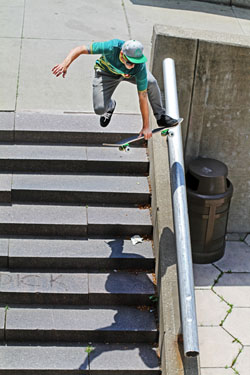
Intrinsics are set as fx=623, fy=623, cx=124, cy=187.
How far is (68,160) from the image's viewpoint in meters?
7.43

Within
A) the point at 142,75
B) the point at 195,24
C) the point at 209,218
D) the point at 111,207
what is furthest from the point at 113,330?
the point at 195,24

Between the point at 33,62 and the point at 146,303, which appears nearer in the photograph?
the point at 146,303

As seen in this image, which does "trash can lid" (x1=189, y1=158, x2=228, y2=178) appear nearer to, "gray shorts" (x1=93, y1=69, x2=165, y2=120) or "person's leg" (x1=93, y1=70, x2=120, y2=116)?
"gray shorts" (x1=93, y1=69, x2=165, y2=120)

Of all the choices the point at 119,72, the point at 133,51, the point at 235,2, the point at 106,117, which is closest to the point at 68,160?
the point at 106,117

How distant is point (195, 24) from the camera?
37.4 ft

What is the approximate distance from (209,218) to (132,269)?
53.7 inches

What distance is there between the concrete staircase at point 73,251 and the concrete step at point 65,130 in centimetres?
1

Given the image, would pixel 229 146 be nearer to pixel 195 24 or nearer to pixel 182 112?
pixel 182 112

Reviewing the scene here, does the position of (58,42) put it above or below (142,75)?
below

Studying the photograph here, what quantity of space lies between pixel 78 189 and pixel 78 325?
1.62 meters


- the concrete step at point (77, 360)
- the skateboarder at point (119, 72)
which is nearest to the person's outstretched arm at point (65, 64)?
the skateboarder at point (119, 72)

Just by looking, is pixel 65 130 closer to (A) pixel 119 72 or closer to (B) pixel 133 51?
(A) pixel 119 72

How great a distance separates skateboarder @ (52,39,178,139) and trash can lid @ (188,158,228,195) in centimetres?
106

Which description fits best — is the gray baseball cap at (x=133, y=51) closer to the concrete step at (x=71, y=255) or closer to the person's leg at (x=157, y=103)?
the person's leg at (x=157, y=103)
